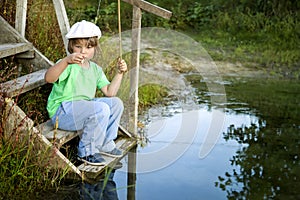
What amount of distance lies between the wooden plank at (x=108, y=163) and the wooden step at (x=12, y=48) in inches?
47.7

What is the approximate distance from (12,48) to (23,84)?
0.55 meters

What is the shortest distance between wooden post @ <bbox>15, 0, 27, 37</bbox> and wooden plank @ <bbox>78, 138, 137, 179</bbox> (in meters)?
1.41

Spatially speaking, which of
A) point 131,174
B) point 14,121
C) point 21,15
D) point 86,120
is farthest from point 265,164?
point 21,15

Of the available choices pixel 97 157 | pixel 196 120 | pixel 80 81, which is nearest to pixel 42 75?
pixel 80 81

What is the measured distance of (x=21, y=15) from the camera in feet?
17.2

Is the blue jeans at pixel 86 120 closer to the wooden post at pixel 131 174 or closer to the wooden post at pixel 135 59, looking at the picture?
the wooden post at pixel 131 174

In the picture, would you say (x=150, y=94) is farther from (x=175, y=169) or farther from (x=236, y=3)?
(x=236, y=3)

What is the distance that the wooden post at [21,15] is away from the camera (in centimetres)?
520

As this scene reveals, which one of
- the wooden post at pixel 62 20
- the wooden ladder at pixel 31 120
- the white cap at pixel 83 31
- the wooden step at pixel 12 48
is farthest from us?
→ the wooden post at pixel 62 20

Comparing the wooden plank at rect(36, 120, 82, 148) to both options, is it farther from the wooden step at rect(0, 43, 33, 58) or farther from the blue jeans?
the wooden step at rect(0, 43, 33, 58)

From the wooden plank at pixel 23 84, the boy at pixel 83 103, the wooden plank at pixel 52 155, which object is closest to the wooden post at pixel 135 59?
the boy at pixel 83 103

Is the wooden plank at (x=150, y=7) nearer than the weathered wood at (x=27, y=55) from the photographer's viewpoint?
Yes

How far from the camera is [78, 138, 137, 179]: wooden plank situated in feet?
13.8

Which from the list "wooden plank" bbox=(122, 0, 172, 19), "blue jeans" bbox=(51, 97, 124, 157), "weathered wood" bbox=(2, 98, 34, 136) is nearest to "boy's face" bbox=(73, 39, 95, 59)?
"blue jeans" bbox=(51, 97, 124, 157)
